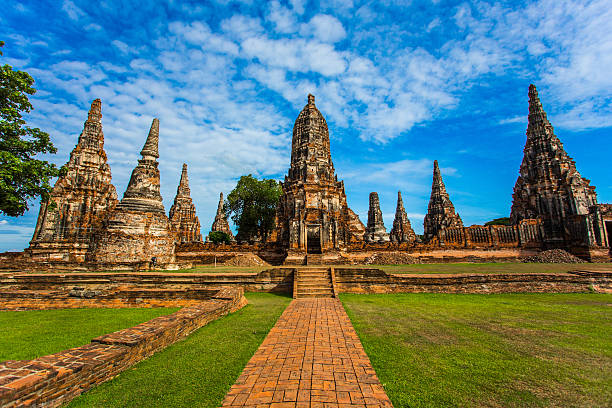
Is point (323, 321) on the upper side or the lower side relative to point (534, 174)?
lower

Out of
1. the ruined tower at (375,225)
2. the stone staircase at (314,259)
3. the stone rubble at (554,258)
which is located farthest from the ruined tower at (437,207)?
the stone staircase at (314,259)

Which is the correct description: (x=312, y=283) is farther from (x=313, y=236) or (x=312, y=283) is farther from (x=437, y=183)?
(x=437, y=183)

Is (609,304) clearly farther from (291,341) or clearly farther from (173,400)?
(173,400)

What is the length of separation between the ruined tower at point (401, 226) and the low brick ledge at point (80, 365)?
4122cm

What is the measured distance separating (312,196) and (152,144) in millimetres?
13033

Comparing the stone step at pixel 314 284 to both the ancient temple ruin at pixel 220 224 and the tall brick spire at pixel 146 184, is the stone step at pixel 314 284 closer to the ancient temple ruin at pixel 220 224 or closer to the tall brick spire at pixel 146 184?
the tall brick spire at pixel 146 184

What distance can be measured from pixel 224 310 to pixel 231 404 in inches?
186

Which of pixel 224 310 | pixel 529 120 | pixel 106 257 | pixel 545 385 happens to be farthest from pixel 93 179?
pixel 529 120

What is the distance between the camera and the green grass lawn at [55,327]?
4707mm

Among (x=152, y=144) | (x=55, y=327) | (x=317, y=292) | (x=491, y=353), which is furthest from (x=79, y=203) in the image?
(x=491, y=353)

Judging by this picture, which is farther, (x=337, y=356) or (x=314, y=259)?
(x=314, y=259)

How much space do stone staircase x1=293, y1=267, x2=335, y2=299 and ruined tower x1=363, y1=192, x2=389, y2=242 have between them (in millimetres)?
23089

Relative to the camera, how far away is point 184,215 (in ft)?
157

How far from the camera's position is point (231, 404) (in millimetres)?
3045
